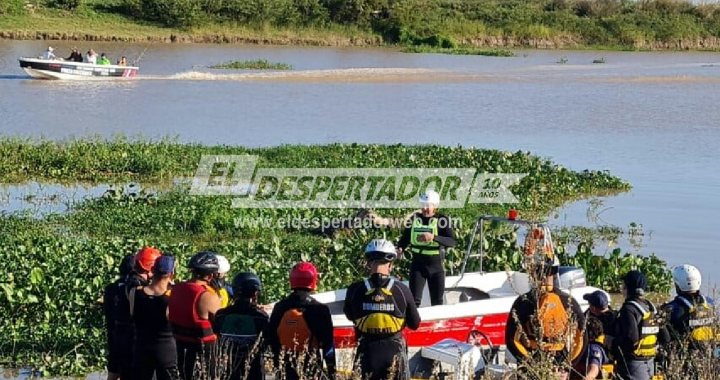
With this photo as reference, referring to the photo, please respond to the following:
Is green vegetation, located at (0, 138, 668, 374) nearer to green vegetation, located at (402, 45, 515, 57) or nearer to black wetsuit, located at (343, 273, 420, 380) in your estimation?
black wetsuit, located at (343, 273, 420, 380)

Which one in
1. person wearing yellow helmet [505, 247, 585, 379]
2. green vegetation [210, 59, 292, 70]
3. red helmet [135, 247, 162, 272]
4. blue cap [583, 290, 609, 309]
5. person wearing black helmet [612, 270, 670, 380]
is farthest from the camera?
green vegetation [210, 59, 292, 70]

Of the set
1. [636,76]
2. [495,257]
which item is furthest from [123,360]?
[636,76]

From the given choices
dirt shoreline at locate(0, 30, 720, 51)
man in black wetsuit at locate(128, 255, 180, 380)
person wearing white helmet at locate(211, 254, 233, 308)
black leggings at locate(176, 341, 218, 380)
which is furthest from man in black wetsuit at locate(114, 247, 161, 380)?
dirt shoreline at locate(0, 30, 720, 51)

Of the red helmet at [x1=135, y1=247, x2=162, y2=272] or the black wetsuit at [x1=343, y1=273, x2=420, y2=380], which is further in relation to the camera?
the red helmet at [x1=135, y1=247, x2=162, y2=272]

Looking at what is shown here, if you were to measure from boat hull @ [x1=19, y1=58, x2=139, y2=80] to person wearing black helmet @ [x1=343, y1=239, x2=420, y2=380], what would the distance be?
37.4 metres

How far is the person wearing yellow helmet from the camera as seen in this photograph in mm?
7617

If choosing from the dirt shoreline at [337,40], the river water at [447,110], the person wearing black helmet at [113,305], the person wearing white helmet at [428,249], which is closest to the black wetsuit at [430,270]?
the person wearing white helmet at [428,249]

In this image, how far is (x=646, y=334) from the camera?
8.48 meters

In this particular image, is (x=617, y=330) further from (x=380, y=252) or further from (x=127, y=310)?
(x=127, y=310)

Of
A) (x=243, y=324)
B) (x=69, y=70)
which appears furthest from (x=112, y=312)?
(x=69, y=70)

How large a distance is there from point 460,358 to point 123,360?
275cm

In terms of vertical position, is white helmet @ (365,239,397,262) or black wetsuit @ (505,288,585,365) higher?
white helmet @ (365,239,397,262)

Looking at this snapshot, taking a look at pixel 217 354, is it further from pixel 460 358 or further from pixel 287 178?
pixel 287 178

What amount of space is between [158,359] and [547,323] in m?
2.93
